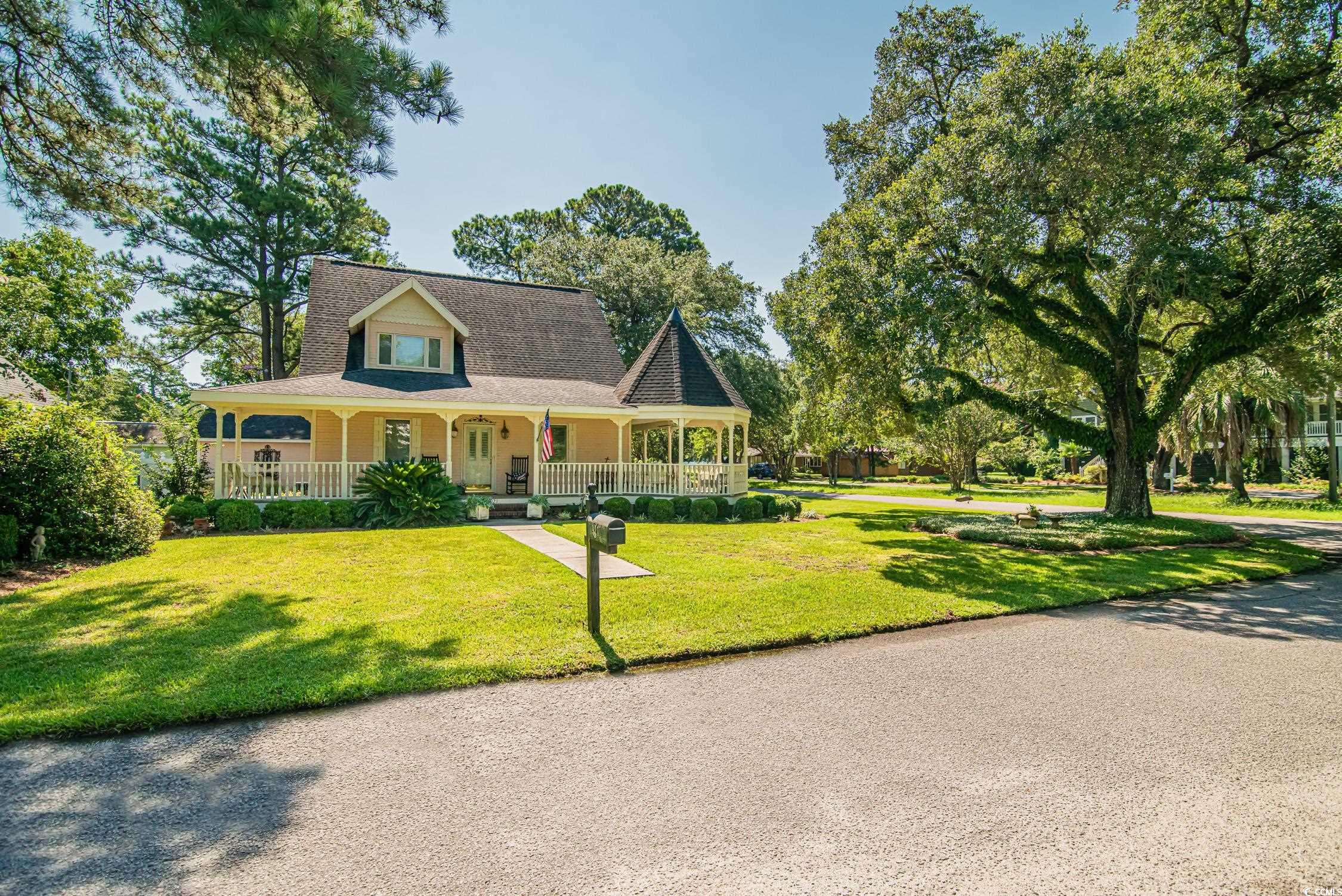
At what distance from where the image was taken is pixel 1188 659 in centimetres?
541

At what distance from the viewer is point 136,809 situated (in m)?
2.96

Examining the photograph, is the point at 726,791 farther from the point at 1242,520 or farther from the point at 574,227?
the point at 574,227

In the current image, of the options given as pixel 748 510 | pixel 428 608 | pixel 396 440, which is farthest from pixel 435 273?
pixel 428 608

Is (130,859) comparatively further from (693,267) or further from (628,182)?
(628,182)

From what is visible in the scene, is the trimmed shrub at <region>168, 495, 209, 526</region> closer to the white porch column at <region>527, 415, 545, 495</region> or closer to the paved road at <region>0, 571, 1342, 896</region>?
the white porch column at <region>527, 415, 545, 495</region>

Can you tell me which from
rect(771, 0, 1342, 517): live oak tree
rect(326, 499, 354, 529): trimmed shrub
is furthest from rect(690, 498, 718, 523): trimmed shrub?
rect(326, 499, 354, 529): trimmed shrub

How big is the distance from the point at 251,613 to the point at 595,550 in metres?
3.84

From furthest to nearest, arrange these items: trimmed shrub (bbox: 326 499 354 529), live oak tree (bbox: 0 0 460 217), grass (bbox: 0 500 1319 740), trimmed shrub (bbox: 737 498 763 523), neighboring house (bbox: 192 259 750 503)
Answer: trimmed shrub (bbox: 737 498 763 523), neighboring house (bbox: 192 259 750 503), trimmed shrub (bbox: 326 499 354 529), live oak tree (bbox: 0 0 460 217), grass (bbox: 0 500 1319 740)

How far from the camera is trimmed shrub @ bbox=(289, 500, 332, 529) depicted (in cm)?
1356

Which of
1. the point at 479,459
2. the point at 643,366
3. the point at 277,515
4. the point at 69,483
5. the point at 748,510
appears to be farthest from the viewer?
the point at 643,366

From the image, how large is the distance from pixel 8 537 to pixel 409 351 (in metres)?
11.2

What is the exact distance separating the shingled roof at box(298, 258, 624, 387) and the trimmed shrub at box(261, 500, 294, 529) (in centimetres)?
604

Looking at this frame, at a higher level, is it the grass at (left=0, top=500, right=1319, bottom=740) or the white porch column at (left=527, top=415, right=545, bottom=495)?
the white porch column at (left=527, top=415, right=545, bottom=495)

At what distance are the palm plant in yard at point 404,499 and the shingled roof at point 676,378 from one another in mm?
6388
